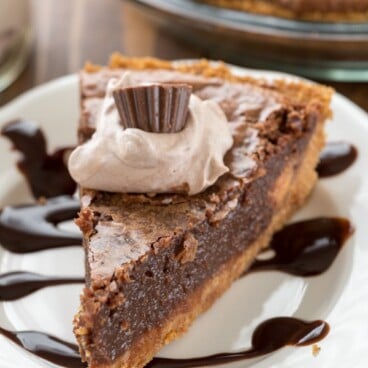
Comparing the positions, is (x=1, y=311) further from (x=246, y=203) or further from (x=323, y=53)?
(x=323, y=53)

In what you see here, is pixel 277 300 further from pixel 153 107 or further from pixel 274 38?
pixel 274 38

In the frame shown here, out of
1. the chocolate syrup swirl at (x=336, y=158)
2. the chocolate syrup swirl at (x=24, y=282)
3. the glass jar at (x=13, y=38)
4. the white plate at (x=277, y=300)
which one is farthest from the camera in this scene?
the glass jar at (x=13, y=38)

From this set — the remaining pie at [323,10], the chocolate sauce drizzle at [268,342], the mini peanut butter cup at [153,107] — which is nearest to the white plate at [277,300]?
the chocolate sauce drizzle at [268,342]

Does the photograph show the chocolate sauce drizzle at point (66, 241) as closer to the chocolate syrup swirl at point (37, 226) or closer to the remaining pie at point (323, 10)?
the chocolate syrup swirl at point (37, 226)

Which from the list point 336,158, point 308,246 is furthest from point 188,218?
point 336,158

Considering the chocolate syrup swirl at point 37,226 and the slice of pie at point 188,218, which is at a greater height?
the slice of pie at point 188,218

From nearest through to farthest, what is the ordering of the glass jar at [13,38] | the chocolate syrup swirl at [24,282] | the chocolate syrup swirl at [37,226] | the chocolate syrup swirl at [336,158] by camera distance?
the chocolate syrup swirl at [24,282], the chocolate syrup swirl at [37,226], the chocolate syrup swirl at [336,158], the glass jar at [13,38]
